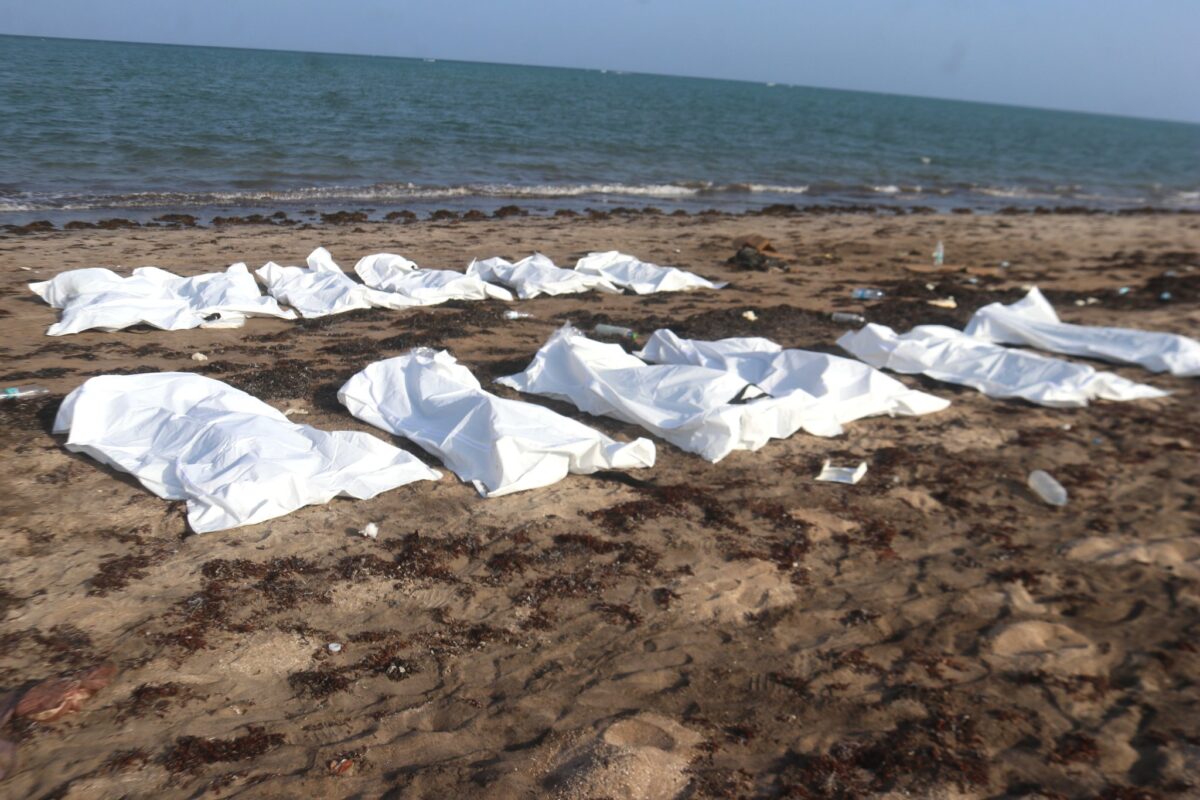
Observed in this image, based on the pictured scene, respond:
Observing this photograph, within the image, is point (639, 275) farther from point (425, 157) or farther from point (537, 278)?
point (425, 157)

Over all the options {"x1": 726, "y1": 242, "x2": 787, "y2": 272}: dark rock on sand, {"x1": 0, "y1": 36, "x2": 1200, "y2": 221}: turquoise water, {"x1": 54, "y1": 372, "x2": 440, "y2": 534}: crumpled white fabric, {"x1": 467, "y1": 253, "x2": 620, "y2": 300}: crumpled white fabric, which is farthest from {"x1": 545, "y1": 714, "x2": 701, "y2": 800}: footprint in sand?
{"x1": 0, "y1": 36, "x2": 1200, "y2": 221}: turquoise water

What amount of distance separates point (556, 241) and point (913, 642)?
8.51 metres

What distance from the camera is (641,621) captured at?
339cm

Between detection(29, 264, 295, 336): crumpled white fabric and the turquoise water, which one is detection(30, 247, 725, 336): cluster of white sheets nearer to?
detection(29, 264, 295, 336): crumpled white fabric

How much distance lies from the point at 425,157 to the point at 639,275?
39.9 ft

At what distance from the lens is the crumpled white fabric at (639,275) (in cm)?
853

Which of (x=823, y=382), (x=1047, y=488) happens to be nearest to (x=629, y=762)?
(x=1047, y=488)

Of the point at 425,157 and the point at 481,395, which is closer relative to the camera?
the point at 481,395

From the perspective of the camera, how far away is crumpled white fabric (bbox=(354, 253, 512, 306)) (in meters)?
7.62

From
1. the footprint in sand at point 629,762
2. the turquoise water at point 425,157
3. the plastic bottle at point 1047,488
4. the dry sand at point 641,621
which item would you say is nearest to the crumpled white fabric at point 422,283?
the dry sand at point 641,621

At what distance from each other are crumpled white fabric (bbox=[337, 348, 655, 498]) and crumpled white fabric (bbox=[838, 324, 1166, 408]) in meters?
2.71

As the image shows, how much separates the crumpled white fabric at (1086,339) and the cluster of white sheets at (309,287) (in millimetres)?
2808

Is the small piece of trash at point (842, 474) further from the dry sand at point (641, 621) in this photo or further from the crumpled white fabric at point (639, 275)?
the crumpled white fabric at point (639, 275)

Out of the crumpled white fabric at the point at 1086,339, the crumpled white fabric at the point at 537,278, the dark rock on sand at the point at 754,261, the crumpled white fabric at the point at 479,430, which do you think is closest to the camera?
the crumpled white fabric at the point at 479,430
